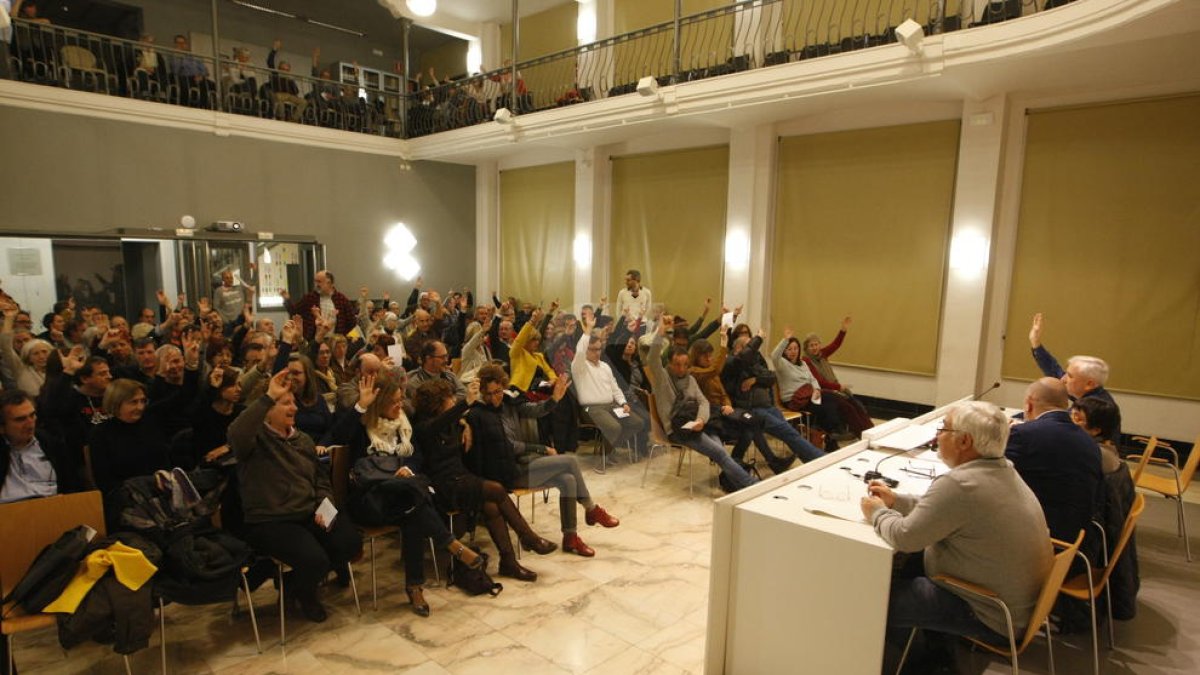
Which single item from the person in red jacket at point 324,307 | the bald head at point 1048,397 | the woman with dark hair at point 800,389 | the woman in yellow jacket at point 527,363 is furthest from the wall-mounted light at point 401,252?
the bald head at point 1048,397

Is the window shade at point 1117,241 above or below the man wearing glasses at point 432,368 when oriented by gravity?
above

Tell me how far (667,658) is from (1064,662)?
1764 millimetres

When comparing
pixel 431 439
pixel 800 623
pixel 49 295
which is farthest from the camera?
pixel 49 295

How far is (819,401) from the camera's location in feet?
18.9

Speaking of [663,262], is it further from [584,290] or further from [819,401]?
[819,401]

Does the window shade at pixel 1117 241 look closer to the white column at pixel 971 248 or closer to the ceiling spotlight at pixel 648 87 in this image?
the white column at pixel 971 248

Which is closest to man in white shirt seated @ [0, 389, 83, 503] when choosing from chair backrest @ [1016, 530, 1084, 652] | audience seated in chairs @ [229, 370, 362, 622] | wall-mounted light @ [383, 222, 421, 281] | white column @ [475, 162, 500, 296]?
audience seated in chairs @ [229, 370, 362, 622]

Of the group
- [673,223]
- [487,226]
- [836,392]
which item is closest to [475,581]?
[836,392]

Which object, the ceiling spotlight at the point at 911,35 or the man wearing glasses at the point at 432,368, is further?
the ceiling spotlight at the point at 911,35

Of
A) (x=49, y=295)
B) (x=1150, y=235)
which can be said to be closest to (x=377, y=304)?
(x=49, y=295)

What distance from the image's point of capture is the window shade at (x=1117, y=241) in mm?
5914

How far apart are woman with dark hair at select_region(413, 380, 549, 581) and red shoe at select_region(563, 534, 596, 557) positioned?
361mm

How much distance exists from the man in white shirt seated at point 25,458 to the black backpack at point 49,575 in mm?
543

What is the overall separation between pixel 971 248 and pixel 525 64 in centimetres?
636
